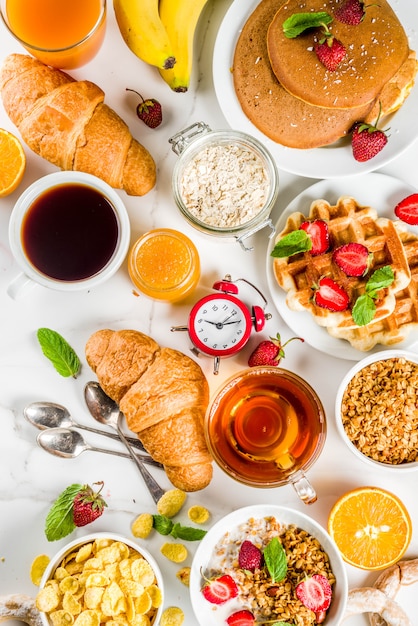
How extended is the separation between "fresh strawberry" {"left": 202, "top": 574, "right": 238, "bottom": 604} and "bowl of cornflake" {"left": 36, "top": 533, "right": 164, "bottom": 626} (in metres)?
0.14

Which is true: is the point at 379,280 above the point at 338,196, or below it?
below

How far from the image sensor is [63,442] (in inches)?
83.0

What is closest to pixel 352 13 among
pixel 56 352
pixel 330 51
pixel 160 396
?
pixel 330 51

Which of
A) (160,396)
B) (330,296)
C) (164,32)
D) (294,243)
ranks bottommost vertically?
(160,396)

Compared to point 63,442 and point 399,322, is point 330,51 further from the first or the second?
point 63,442

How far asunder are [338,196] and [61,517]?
127cm

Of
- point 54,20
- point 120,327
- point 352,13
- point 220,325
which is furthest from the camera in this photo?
point 120,327

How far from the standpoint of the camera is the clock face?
6.71ft

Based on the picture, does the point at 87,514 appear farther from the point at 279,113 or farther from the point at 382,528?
the point at 279,113

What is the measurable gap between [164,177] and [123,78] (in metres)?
0.33

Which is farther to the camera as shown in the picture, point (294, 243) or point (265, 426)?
point (265, 426)

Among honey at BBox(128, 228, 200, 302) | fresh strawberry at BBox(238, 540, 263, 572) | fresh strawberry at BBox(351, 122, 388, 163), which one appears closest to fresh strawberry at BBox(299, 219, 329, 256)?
fresh strawberry at BBox(351, 122, 388, 163)

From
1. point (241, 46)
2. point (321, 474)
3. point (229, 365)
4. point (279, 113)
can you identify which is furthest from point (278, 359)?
point (241, 46)

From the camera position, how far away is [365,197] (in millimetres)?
2086
